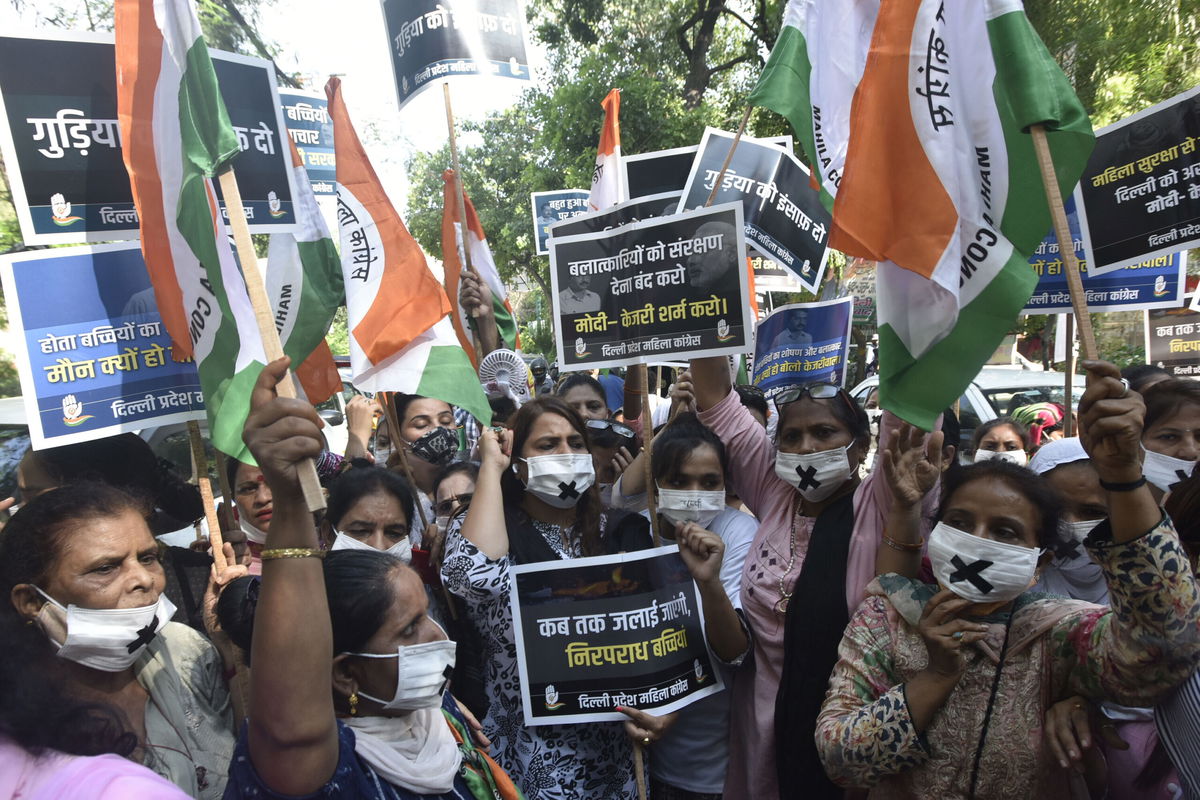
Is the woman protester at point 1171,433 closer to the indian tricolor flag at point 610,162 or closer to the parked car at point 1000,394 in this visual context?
the indian tricolor flag at point 610,162

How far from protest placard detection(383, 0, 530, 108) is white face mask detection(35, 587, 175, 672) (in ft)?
11.8

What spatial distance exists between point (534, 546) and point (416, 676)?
0.96 meters

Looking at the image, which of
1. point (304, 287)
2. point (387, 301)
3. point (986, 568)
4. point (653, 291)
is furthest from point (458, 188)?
point (986, 568)

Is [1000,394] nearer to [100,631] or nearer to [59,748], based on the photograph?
[100,631]

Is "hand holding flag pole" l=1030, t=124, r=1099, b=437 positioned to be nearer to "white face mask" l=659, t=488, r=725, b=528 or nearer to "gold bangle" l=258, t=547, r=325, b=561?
"white face mask" l=659, t=488, r=725, b=528

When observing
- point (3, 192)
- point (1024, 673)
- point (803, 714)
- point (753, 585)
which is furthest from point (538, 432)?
point (3, 192)

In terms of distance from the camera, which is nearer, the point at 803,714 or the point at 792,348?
the point at 803,714

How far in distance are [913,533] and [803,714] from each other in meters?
0.64

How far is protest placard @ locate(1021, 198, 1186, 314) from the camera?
4355 mm

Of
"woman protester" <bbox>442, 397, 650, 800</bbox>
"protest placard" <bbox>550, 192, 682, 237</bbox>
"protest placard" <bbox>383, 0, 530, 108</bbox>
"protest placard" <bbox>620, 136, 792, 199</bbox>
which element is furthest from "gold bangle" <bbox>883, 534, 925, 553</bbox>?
"protest placard" <bbox>383, 0, 530, 108</bbox>

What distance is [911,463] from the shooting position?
2.35 metres

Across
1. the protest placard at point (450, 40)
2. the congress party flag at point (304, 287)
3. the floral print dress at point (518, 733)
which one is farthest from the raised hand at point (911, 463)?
→ the protest placard at point (450, 40)

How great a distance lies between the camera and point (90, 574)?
6.48 ft

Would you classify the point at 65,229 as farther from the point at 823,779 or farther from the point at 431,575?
the point at 823,779
